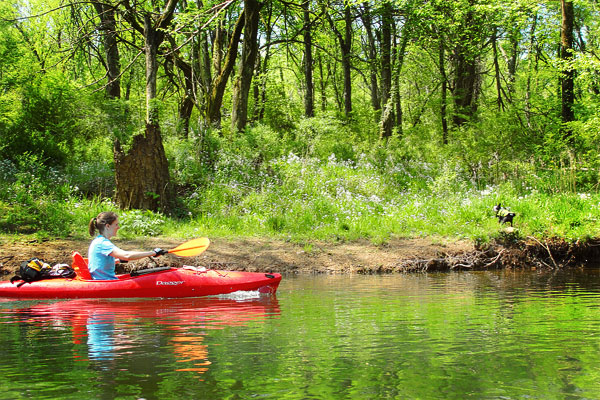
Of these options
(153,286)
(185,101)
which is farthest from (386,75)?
(153,286)

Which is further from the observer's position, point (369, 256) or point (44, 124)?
point (44, 124)

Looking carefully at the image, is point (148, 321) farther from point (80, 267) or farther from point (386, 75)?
point (386, 75)

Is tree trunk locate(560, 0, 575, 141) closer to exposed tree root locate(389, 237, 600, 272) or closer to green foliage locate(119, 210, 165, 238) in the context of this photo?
exposed tree root locate(389, 237, 600, 272)

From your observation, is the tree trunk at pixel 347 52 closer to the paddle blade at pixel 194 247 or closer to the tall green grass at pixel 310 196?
the tall green grass at pixel 310 196

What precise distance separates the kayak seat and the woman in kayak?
0.19 meters

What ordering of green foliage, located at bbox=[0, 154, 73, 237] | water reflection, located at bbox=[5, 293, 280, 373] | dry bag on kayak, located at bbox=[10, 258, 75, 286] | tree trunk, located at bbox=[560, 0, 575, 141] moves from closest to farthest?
water reflection, located at bbox=[5, 293, 280, 373]
dry bag on kayak, located at bbox=[10, 258, 75, 286]
green foliage, located at bbox=[0, 154, 73, 237]
tree trunk, located at bbox=[560, 0, 575, 141]

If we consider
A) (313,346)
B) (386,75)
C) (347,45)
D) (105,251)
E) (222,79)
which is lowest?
(313,346)

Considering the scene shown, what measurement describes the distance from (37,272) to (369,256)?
585cm

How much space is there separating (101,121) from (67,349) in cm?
1151

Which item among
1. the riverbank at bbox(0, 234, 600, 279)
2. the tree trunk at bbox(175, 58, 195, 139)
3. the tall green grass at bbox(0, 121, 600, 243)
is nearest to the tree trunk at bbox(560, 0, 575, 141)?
the tall green grass at bbox(0, 121, 600, 243)

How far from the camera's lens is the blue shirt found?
790 centimetres

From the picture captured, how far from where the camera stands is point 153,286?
26.0 feet

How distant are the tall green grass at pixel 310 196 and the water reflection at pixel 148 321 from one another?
14.5 ft

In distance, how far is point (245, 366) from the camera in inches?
163
